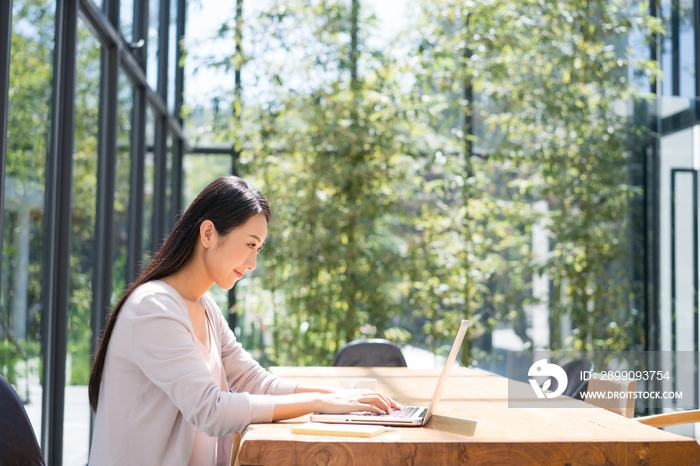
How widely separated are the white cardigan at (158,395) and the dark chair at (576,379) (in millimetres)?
1251

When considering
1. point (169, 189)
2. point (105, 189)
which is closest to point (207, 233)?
point (105, 189)

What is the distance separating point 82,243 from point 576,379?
217cm

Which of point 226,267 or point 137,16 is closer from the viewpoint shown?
point 226,267

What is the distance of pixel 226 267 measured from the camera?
158 centimetres

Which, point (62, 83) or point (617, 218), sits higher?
point (62, 83)

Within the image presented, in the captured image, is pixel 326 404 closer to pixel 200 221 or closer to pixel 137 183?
pixel 200 221

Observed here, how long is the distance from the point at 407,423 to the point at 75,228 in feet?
6.44

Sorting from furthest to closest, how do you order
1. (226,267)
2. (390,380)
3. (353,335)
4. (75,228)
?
(353,335) < (75,228) < (390,380) < (226,267)

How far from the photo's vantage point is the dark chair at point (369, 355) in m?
2.98

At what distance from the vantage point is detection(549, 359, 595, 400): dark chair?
7.06 feet

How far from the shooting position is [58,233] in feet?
8.42

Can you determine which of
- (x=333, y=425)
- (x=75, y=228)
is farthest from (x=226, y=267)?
(x=75, y=228)

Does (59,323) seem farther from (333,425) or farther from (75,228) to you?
(333,425)

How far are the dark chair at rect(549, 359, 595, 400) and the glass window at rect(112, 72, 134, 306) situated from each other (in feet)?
7.46
